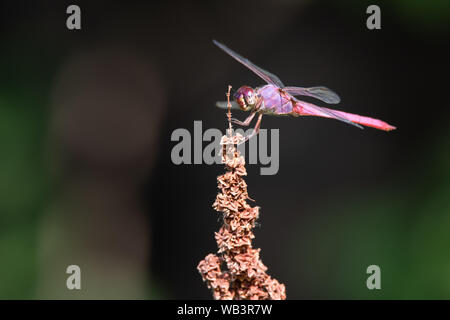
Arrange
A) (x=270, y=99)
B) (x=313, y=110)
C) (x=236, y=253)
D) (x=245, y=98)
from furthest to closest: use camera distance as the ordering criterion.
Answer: (x=313, y=110) → (x=270, y=99) → (x=245, y=98) → (x=236, y=253)

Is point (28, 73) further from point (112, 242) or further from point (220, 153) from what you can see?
point (220, 153)

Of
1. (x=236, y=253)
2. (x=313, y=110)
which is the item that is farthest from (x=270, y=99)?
(x=236, y=253)

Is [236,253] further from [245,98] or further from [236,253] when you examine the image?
[245,98]

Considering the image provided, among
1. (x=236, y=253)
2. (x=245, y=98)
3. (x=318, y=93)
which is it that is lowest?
(x=236, y=253)

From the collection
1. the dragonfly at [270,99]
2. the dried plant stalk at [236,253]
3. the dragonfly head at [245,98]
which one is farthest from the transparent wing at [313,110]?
the dried plant stalk at [236,253]

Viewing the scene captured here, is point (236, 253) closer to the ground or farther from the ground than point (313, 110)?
closer to the ground

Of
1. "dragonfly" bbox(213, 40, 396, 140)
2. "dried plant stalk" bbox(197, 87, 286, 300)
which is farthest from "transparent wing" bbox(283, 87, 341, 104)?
"dried plant stalk" bbox(197, 87, 286, 300)

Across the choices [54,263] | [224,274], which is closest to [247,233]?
[224,274]

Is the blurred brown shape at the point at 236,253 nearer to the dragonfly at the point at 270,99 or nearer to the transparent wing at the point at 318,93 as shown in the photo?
the dragonfly at the point at 270,99
